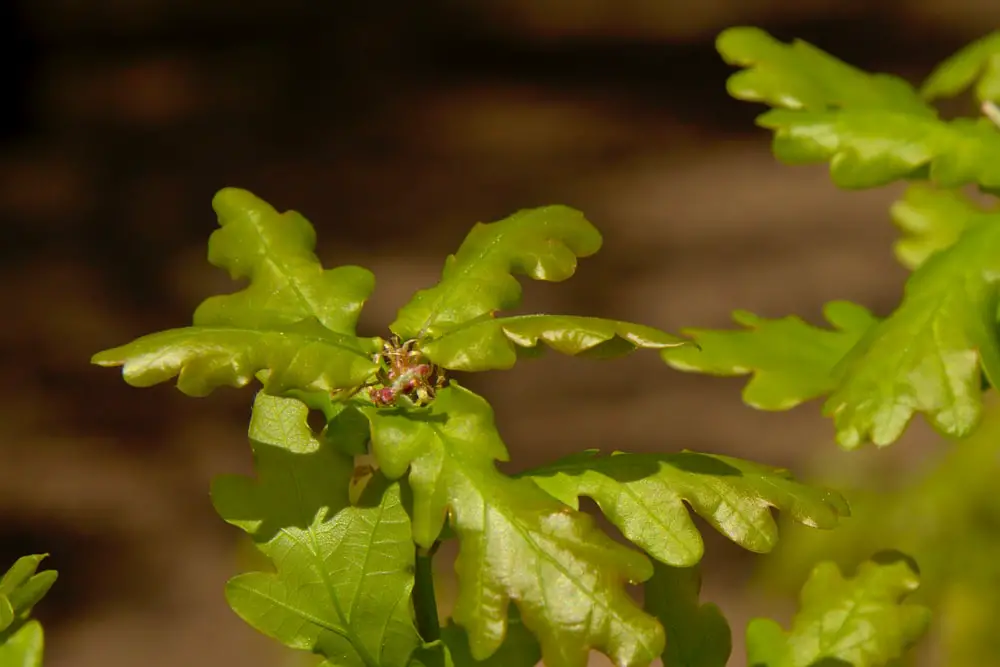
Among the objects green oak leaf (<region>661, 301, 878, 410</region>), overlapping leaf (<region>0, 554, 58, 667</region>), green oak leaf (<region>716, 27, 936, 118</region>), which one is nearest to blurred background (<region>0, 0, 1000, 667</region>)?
green oak leaf (<region>661, 301, 878, 410</region>)

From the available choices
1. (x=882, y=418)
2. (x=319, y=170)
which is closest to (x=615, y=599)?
(x=882, y=418)

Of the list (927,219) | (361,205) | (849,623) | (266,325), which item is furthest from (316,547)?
(361,205)

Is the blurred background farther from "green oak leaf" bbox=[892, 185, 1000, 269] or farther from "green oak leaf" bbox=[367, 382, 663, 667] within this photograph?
"green oak leaf" bbox=[367, 382, 663, 667]

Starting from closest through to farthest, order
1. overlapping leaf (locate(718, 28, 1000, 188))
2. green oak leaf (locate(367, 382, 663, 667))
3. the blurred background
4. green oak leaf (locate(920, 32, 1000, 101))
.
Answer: green oak leaf (locate(367, 382, 663, 667))
overlapping leaf (locate(718, 28, 1000, 188))
green oak leaf (locate(920, 32, 1000, 101))
the blurred background

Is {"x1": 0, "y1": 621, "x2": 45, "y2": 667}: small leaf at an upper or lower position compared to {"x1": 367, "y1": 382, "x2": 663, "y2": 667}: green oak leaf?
lower

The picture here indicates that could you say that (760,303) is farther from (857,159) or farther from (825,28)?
(857,159)

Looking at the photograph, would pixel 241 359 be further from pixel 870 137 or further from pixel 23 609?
pixel 870 137

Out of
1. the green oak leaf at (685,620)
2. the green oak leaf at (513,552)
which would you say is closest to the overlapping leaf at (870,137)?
the green oak leaf at (685,620)
